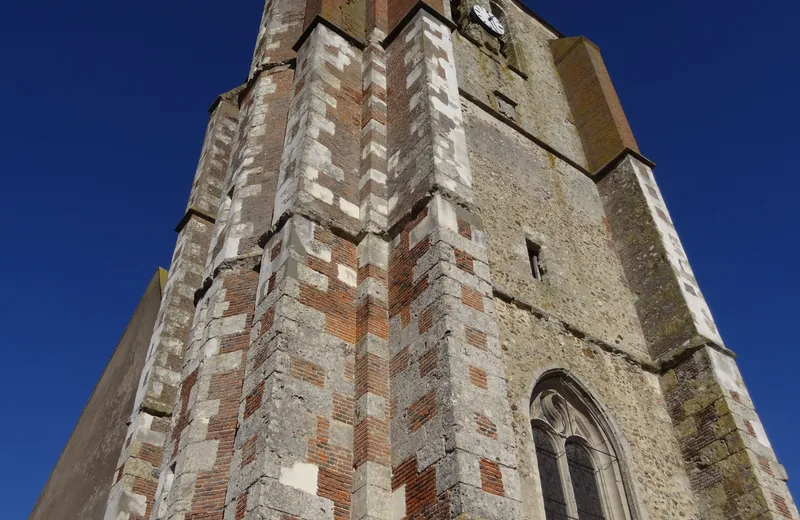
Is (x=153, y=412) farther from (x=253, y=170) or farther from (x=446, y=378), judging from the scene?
(x=446, y=378)

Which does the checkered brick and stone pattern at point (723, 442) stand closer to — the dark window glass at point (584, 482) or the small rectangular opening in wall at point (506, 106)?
the dark window glass at point (584, 482)

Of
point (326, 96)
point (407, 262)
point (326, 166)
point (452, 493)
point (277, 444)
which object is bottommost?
point (452, 493)

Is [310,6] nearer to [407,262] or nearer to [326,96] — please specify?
[326,96]

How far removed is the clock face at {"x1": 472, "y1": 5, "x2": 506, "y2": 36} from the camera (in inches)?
602

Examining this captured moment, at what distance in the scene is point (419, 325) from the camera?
7.07m

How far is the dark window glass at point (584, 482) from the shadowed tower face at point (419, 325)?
0.03 metres

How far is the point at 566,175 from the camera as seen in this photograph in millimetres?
12672

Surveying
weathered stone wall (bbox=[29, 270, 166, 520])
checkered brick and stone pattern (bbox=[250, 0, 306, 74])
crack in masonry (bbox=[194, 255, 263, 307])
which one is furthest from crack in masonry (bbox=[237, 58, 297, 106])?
weathered stone wall (bbox=[29, 270, 166, 520])

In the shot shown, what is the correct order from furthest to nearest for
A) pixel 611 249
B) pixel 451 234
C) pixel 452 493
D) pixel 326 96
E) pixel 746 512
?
1. pixel 611 249
2. pixel 326 96
3. pixel 746 512
4. pixel 451 234
5. pixel 452 493

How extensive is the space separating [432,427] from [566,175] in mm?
7484

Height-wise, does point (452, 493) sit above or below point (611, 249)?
below

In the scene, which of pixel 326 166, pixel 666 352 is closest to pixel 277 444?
pixel 326 166

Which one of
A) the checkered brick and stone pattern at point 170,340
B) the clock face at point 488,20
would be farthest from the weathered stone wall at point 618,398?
the clock face at point 488,20

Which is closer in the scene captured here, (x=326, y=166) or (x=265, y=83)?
(x=326, y=166)
